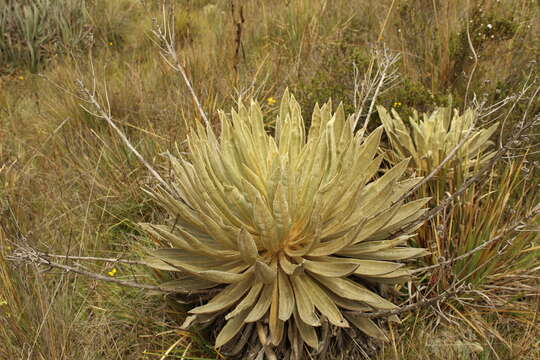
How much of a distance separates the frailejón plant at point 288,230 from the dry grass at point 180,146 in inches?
11.3

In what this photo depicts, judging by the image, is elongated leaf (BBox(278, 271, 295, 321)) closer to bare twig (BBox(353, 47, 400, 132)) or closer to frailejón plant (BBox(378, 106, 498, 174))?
bare twig (BBox(353, 47, 400, 132))

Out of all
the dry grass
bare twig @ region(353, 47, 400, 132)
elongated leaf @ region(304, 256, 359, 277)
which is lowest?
the dry grass

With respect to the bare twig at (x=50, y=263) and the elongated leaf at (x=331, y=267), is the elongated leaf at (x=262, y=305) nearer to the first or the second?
the elongated leaf at (x=331, y=267)

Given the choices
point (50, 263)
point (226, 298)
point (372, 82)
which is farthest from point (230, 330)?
point (372, 82)

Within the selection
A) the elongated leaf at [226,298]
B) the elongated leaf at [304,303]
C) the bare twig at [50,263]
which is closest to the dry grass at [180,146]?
the bare twig at [50,263]

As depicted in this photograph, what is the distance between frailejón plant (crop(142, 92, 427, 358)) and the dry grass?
0.95ft

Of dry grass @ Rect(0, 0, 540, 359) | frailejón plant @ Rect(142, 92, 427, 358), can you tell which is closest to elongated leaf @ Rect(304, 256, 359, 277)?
frailejón plant @ Rect(142, 92, 427, 358)

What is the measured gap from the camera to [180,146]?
3.33 meters

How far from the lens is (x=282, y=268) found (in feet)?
6.30

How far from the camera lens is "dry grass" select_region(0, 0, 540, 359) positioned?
6.73 feet

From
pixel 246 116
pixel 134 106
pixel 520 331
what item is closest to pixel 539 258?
pixel 520 331

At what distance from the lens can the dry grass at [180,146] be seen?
2.05 m

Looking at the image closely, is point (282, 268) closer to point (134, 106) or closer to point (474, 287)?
point (474, 287)

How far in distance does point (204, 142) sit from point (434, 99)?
176cm
